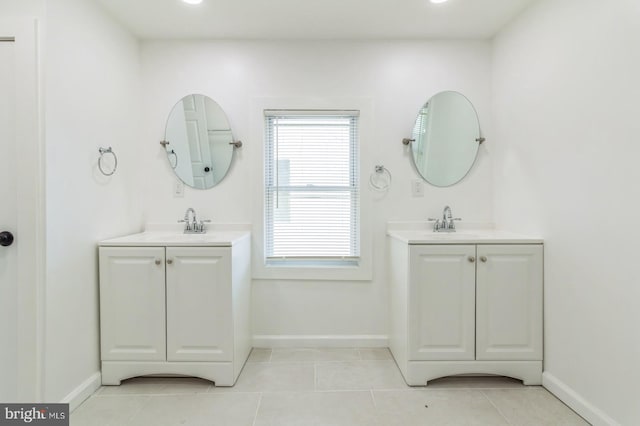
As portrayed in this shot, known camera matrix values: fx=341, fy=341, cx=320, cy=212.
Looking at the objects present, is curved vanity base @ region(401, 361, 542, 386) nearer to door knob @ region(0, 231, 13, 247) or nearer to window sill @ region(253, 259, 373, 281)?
window sill @ region(253, 259, 373, 281)

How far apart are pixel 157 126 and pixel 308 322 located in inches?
75.4

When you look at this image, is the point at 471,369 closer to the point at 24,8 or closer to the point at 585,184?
the point at 585,184

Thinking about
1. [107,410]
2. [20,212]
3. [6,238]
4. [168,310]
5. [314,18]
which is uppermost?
[314,18]

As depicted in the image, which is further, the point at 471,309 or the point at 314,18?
the point at 314,18

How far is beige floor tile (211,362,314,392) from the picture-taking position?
2047 millimetres

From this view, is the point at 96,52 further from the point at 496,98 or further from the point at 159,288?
the point at 496,98

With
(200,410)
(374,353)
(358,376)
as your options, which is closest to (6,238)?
(200,410)

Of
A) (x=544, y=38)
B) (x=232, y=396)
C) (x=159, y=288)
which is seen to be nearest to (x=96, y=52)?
(x=159, y=288)

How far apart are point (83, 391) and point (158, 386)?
0.39 m

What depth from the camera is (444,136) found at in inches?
104

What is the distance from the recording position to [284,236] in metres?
2.70

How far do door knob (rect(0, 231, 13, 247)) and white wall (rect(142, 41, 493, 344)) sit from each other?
3.27 feet

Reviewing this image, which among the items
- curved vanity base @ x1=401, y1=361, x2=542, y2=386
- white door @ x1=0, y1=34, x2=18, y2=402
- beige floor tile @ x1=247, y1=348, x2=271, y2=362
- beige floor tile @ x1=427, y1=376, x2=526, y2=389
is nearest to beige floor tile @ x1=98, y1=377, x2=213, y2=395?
beige floor tile @ x1=247, y1=348, x2=271, y2=362


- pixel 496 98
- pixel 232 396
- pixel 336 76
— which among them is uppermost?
pixel 336 76
